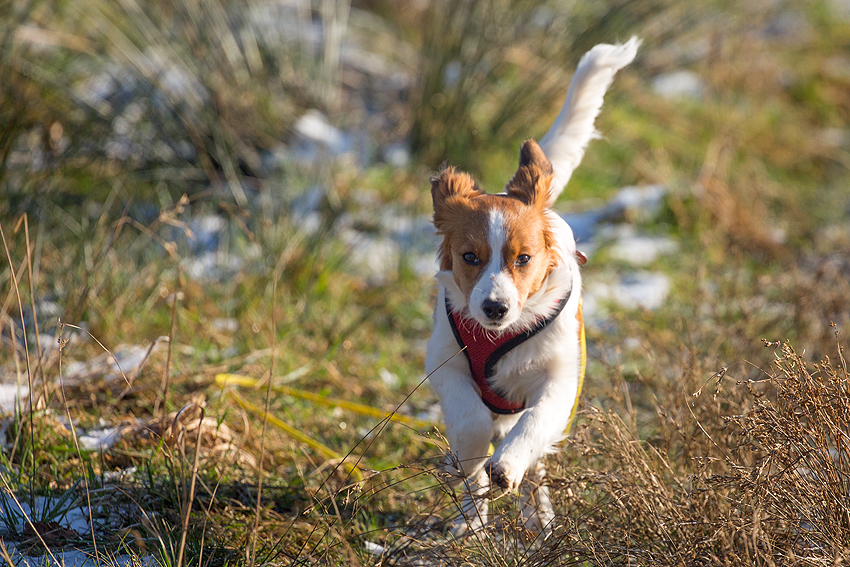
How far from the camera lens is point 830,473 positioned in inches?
74.1

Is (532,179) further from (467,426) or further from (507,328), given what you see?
(467,426)

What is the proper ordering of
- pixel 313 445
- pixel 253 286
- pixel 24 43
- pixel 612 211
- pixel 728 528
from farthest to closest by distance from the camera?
pixel 612 211, pixel 24 43, pixel 253 286, pixel 313 445, pixel 728 528

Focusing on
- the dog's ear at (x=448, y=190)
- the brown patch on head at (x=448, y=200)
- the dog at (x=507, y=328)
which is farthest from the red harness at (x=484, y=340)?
the dog's ear at (x=448, y=190)

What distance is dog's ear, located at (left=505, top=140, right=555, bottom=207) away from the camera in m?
2.44

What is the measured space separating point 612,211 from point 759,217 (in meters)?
1.29

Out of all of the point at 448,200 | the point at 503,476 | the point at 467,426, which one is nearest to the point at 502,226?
the point at 448,200

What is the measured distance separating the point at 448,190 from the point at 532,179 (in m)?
0.30

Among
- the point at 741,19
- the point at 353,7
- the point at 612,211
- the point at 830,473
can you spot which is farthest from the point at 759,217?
the point at 353,7

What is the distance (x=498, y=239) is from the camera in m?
2.25

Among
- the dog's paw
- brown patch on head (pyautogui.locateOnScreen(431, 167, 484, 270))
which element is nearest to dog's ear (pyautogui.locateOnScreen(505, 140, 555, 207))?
brown patch on head (pyautogui.locateOnScreen(431, 167, 484, 270))

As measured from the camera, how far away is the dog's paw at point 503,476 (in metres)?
2.00

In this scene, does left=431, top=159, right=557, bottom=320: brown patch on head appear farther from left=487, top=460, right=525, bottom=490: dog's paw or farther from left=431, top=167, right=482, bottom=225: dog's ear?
left=487, top=460, right=525, bottom=490: dog's paw

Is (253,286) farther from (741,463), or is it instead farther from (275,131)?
(741,463)

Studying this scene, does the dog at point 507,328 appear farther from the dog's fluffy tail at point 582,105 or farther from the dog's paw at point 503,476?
the dog's fluffy tail at point 582,105
